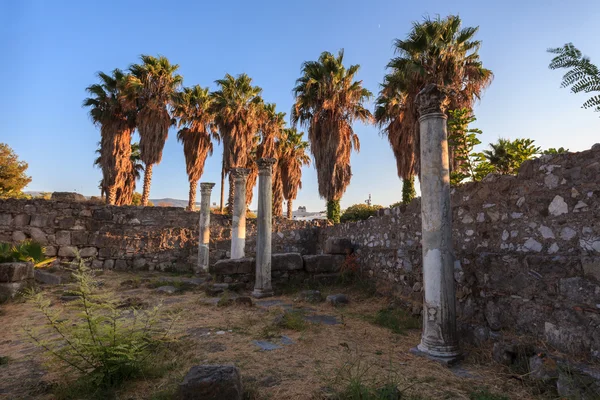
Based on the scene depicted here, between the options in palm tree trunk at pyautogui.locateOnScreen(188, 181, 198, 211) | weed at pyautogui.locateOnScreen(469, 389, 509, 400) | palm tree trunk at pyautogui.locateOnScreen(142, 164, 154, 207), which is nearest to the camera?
weed at pyautogui.locateOnScreen(469, 389, 509, 400)

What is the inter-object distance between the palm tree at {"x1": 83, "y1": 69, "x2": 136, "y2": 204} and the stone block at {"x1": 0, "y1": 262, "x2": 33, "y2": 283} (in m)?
12.2

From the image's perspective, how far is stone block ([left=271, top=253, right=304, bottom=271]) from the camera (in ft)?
28.3

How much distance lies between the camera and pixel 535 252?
3.48m

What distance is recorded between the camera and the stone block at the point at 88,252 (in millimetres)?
12461

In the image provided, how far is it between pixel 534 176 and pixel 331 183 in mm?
13402

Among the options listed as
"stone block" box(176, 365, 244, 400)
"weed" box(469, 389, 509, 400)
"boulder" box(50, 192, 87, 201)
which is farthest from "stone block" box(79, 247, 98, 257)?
"weed" box(469, 389, 509, 400)

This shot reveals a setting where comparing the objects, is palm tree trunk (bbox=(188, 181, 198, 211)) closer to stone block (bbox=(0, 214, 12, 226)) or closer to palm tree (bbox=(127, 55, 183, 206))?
palm tree (bbox=(127, 55, 183, 206))

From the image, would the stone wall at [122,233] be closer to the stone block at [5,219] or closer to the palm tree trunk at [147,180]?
the stone block at [5,219]

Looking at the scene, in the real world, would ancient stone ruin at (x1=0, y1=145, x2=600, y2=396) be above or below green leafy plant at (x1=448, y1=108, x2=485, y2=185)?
below

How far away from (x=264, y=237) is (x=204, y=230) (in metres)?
5.22

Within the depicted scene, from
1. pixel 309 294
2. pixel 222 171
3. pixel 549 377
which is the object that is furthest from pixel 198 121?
pixel 549 377

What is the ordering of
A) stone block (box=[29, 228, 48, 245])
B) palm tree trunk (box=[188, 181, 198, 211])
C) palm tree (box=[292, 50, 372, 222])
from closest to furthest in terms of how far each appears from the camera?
1. stone block (box=[29, 228, 48, 245])
2. palm tree (box=[292, 50, 372, 222])
3. palm tree trunk (box=[188, 181, 198, 211])

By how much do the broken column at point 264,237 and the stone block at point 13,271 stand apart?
4.82 metres

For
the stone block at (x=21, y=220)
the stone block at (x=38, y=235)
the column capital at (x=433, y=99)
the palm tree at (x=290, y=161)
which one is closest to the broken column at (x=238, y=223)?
the stone block at (x=38, y=235)
